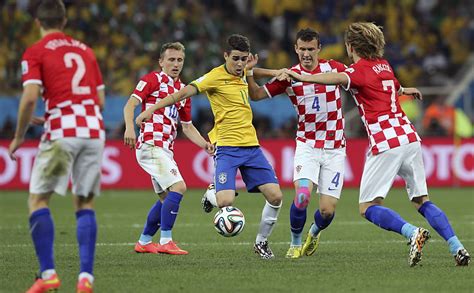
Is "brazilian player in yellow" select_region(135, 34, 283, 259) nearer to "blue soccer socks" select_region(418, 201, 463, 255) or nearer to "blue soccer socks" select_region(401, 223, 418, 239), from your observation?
"blue soccer socks" select_region(401, 223, 418, 239)

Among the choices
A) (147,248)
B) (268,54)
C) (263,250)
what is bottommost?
(268,54)

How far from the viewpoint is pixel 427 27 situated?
26.8m

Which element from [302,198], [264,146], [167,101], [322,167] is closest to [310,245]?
[302,198]

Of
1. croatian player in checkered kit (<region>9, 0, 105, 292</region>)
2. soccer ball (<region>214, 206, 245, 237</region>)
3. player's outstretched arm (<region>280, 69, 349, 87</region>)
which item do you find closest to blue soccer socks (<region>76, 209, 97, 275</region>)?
croatian player in checkered kit (<region>9, 0, 105, 292</region>)

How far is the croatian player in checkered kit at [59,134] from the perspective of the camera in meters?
7.45

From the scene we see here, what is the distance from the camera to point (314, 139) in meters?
10.6

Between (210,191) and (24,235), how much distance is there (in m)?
3.33

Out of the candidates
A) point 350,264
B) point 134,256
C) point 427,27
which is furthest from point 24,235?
point 427,27

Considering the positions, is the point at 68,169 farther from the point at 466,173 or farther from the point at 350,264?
the point at 466,173

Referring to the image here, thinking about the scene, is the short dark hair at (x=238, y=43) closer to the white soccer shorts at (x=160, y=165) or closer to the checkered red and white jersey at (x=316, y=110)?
the checkered red and white jersey at (x=316, y=110)

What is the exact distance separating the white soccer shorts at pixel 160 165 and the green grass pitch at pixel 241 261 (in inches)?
32.0

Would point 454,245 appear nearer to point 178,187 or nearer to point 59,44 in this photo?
point 178,187

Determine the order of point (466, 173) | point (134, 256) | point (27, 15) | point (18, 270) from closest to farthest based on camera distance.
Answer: point (18, 270) < point (134, 256) < point (466, 173) < point (27, 15)

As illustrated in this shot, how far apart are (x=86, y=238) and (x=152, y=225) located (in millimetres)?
3643
